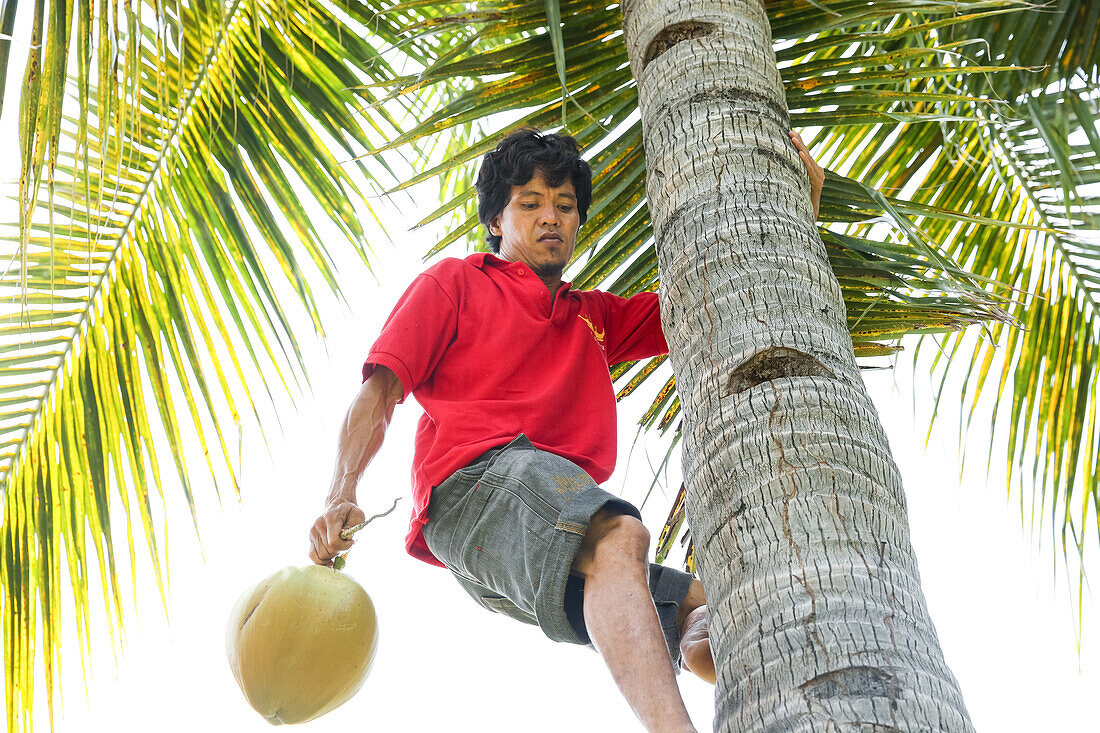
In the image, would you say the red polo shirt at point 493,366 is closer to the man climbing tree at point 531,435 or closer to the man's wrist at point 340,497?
the man climbing tree at point 531,435

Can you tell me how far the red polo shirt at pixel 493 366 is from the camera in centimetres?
208

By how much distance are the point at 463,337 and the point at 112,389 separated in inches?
36.8

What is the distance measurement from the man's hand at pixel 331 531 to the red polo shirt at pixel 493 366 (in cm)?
16

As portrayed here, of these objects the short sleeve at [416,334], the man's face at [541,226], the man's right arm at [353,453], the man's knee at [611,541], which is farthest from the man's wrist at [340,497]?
the man's face at [541,226]

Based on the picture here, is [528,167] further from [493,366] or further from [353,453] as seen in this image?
[353,453]

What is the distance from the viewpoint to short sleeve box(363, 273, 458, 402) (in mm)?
2117

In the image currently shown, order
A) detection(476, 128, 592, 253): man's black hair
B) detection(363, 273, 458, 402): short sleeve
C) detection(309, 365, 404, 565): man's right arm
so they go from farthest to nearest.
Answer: detection(476, 128, 592, 253): man's black hair, detection(363, 273, 458, 402): short sleeve, detection(309, 365, 404, 565): man's right arm

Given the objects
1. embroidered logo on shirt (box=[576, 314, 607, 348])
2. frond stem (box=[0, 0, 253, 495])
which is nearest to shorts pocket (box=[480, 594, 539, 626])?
embroidered logo on shirt (box=[576, 314, 607, 348])

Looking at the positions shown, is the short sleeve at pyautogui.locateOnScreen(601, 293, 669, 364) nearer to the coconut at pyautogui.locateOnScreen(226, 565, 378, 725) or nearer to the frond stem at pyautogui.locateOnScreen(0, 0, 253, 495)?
the coconut at pyautogui.locateOnScreen(226, 565, 378, 725)

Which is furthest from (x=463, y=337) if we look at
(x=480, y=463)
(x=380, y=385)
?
(x=480, y=463)

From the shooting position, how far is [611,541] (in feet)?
5.82

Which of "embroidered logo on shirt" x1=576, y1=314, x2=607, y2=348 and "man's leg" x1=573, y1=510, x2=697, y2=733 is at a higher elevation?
"embroidered logo on shirt" x1=576, y1=314, x2=607, y2=348

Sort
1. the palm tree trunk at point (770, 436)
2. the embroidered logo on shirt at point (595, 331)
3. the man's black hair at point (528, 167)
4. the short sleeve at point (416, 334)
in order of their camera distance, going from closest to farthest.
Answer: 1. the palm tree trunk at point (770, 436)
2. the short sleeve at point (416, 334)
3. the embroidered logo on shirt at point (595, 331)
4. the man's black hair at point (528, 167)

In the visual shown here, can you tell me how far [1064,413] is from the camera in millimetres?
2867
